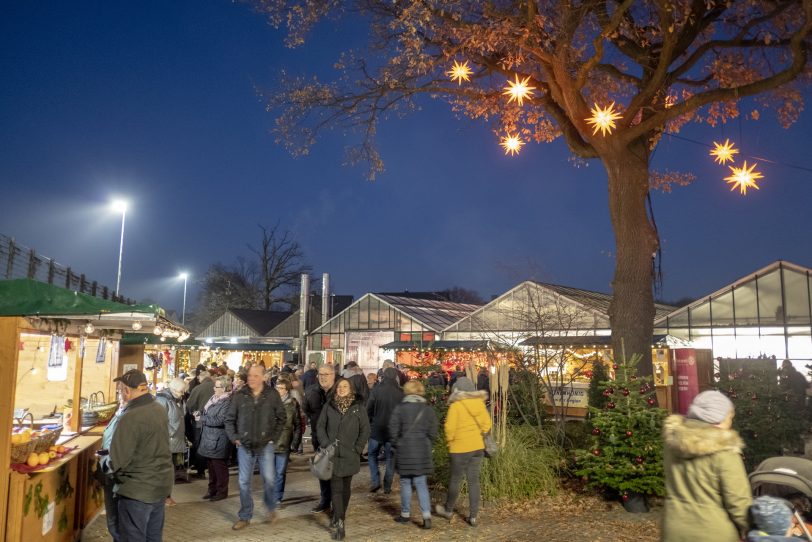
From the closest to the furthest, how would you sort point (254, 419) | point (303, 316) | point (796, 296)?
point (254, 419), point (796, 296), point (303, 316)

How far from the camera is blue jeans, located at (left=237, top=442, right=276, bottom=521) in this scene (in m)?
7.37

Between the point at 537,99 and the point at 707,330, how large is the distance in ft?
52.7

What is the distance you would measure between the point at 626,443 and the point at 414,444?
9.13 ft

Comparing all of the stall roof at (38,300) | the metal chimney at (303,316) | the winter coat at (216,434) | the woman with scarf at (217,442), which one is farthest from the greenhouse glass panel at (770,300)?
the metal chimney at (303,316)

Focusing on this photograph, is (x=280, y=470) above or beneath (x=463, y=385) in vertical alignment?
beneath

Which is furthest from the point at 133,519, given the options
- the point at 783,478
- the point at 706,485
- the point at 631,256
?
the point at 631,256

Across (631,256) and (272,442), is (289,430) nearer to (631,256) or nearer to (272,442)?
(272,442)

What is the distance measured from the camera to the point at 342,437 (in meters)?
7.11

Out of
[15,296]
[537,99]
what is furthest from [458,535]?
[537,99]

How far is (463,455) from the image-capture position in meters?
7.40

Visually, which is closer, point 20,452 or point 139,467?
point 139,467

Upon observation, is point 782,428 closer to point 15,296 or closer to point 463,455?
point 463,455

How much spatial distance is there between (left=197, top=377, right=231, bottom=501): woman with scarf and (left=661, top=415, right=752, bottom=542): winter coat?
6.04m

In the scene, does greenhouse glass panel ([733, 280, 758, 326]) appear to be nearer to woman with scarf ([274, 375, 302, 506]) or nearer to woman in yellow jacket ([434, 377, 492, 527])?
woman in yellow jacket ([434, 377, 492, 527])
